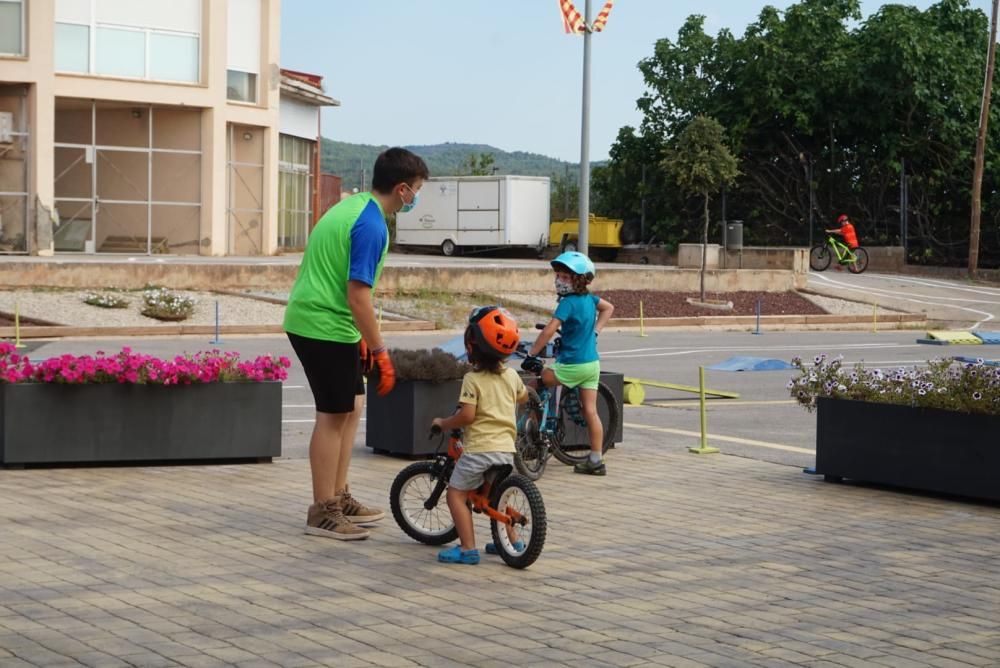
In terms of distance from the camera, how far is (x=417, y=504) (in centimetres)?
834

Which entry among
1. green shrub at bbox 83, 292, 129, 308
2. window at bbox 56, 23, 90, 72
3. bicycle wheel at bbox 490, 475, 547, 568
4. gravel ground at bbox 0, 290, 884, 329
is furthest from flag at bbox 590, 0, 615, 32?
bicycle wheel at bbox 490, 475, 547, 568

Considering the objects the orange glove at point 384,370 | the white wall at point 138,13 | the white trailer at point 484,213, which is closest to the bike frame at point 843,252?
the white trailer at point 484,213

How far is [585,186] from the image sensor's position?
31203mm

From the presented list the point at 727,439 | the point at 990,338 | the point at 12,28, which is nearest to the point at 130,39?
the point at 12,28

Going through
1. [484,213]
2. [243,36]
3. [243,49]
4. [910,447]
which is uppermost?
[243,36]

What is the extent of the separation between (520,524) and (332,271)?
167 cm

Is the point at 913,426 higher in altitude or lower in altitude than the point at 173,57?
lower

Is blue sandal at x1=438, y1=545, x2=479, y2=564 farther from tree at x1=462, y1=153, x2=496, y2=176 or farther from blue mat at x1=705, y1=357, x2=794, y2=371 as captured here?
tree at x1=462, y1=153, x2=496, y2=176

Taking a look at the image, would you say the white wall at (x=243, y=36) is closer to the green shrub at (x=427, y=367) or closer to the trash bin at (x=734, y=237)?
the trash bin at (x=734, y=237)

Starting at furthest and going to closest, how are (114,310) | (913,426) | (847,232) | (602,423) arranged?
(847,232) < (114,310) < (602,423) < (913,426)

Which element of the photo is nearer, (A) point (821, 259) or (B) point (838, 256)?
(B) point (838, 256)

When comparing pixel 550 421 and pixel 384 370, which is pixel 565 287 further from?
pixel 384 370

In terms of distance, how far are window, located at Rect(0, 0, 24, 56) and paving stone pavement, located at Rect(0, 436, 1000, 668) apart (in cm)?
3038

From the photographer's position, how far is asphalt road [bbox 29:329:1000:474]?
1358 cm
